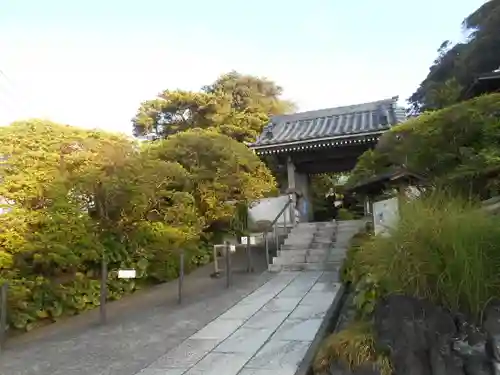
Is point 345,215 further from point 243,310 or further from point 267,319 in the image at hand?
point 267,319

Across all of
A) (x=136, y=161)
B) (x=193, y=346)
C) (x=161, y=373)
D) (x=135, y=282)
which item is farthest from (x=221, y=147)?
(x=161, y=373)

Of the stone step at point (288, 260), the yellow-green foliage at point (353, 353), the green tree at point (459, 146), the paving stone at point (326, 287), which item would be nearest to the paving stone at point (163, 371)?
the yellow-green foliage at point (353, 353)

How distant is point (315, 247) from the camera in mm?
11031

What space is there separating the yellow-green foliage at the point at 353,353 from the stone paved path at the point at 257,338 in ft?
0.97

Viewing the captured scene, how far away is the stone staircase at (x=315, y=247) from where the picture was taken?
1006 cm

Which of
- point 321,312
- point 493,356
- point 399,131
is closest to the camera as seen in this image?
point 493,356

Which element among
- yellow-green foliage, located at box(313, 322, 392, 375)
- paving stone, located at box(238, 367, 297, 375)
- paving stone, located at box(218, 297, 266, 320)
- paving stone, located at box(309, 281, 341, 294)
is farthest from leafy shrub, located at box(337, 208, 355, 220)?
paving stone, located at box(238, 367, 297, 375)

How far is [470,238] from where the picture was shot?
3.23 m

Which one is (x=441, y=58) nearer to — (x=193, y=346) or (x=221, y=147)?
(x=221, y=147)

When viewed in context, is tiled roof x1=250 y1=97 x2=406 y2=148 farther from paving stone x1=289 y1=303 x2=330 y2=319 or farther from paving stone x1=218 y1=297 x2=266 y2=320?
paving stone x1=289 y1=303 x2=330 y2=319

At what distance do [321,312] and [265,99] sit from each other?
20.3m

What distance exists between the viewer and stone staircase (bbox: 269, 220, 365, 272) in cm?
1006

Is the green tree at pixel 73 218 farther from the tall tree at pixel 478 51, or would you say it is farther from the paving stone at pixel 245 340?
the tall tree at pixel 478 51

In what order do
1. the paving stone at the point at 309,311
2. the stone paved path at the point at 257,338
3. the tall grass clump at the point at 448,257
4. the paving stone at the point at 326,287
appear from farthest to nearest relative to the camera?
the paving stone at the point at 326,287, the paving stone at the point at 309,311, the stone paved path at the point at 257,338, the tall grass clump at the point at 448,257
